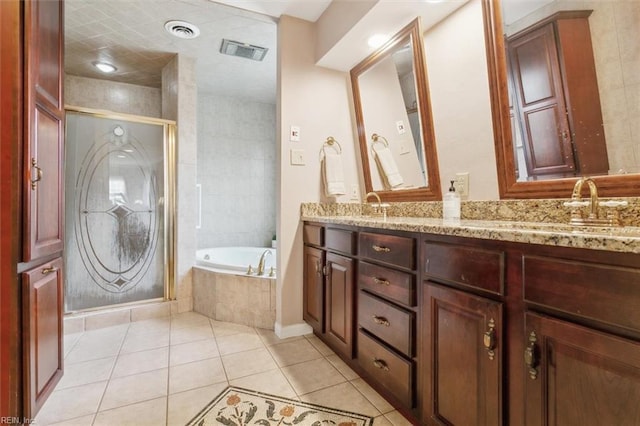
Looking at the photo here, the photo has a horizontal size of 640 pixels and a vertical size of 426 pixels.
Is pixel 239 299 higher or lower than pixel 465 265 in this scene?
lower

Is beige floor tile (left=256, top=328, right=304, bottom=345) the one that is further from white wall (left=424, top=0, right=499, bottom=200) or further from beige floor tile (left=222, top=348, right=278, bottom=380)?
white wall (left=424, top=0, right=499, bottom=200)

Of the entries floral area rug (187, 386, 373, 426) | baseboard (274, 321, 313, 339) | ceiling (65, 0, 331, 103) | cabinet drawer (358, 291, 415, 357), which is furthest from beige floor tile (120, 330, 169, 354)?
ceiling (65, 0, 331, 103)

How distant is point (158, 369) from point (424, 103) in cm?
219

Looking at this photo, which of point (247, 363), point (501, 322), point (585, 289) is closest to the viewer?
point (585, 289)

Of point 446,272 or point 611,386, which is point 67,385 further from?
point 611,386

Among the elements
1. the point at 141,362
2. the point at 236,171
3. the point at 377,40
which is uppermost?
the point at 377,40

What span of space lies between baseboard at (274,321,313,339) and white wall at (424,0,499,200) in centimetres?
138

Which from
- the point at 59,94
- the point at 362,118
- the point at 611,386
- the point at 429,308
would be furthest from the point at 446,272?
the point at 59,94

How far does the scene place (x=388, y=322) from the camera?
1.32 m

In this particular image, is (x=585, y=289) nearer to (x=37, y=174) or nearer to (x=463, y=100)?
(x=463, y=100)

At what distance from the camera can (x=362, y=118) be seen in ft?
7.45

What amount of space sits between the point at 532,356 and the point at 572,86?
3.30 feet

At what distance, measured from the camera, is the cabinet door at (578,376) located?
0.63 meters

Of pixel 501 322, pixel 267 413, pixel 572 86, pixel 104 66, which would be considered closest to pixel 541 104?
pixel 572 86
